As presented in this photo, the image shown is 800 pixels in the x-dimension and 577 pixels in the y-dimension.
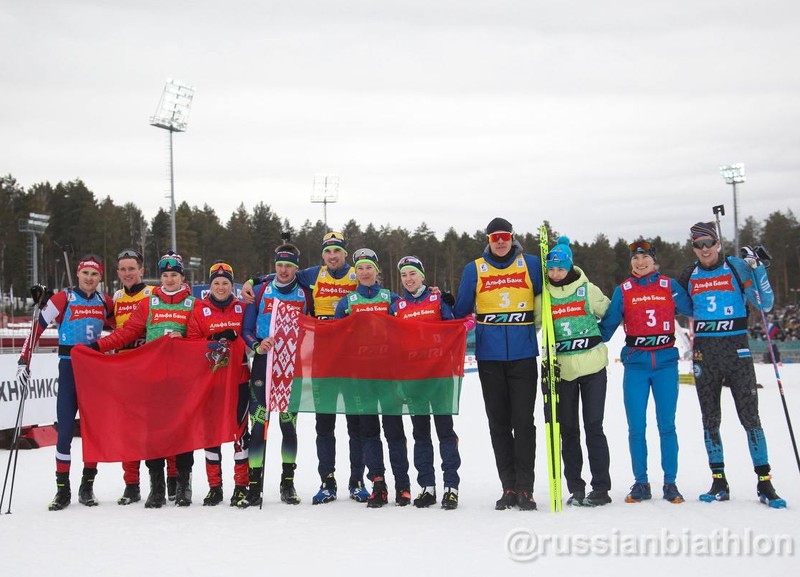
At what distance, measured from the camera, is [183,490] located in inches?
259

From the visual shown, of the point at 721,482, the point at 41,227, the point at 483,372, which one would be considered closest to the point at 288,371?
the point at 483,372

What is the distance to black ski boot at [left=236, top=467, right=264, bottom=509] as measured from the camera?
6.31m

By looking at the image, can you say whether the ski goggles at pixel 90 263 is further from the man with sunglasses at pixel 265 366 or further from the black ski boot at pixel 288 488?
the black ski boot at pixel 288 488

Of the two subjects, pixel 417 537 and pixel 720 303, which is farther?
pixel 720 303

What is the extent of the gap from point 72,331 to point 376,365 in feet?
9.90

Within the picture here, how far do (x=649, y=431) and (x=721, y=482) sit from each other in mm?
4664

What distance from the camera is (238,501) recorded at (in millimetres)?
6359

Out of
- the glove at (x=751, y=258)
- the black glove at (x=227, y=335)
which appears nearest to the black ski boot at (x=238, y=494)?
the black glove at (x=227, y=335)

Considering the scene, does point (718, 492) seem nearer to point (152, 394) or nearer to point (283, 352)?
point (283, 352)

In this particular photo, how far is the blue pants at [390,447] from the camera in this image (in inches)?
251

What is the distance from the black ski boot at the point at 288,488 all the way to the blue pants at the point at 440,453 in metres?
1.17

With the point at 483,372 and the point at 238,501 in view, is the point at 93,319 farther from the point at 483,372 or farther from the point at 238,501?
the point at 483,372

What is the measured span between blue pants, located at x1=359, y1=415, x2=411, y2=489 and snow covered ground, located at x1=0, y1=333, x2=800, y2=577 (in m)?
0.32

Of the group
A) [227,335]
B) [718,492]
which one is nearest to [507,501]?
[718,492]
